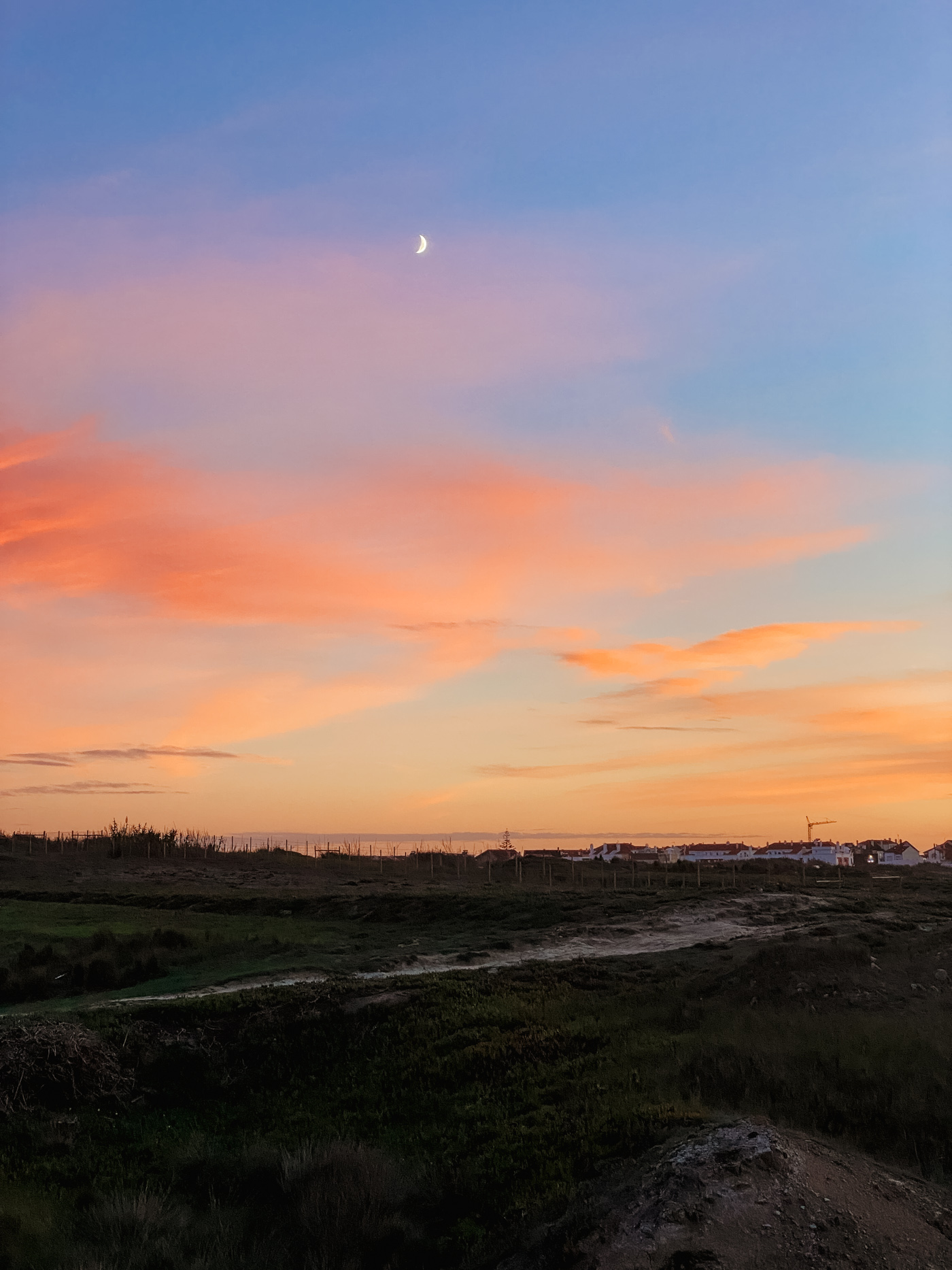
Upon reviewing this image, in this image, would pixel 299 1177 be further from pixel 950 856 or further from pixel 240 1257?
pixel 950 856

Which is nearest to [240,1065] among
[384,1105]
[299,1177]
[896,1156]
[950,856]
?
[384,1105]

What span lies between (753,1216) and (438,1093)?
905cm

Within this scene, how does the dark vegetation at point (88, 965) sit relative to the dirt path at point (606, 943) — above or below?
below

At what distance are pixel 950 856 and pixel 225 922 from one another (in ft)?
447

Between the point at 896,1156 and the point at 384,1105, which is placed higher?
the point at 896,1156

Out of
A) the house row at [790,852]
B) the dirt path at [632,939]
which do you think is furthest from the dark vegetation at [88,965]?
the house row at [790,852]

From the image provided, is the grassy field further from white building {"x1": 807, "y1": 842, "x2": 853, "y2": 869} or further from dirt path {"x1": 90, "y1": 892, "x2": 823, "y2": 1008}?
white building {"x1": 807, "y1": 842, "x2": 853, "y2": 869}

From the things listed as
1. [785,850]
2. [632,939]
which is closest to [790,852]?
[785,850]

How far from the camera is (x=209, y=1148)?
1551 centimetres

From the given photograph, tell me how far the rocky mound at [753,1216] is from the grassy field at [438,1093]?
1.17 m

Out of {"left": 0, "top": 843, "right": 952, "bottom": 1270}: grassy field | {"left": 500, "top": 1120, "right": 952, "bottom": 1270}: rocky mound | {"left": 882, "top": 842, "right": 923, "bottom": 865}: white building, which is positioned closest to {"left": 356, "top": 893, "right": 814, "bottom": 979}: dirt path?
{"left": 0, "top": 843, "right": 952, "bottom": 1270}: grassy field

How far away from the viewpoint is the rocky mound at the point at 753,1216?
883 cm

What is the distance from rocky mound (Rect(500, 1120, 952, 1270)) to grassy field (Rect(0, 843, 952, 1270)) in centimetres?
117

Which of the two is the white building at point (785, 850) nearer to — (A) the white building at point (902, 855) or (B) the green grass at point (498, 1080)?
(A) the white building at point (902, 855)
